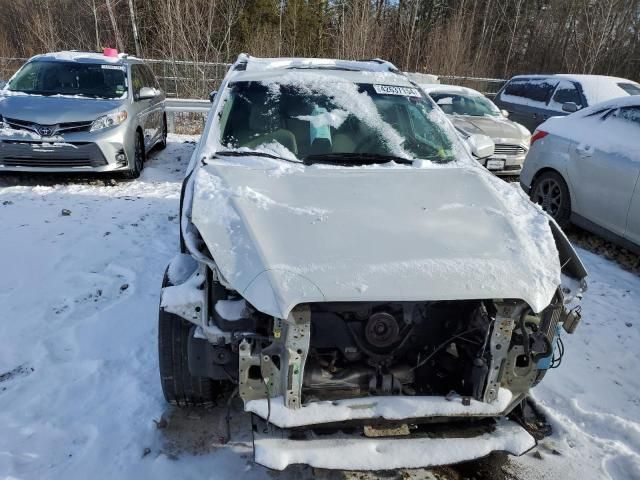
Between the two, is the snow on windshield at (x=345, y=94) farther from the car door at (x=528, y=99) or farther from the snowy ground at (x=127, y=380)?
the car door at (x=528, y=99)

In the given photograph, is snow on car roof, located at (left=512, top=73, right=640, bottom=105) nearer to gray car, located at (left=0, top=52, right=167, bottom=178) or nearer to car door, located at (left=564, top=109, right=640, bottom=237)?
car door, located at (left=564, top=109, right=640, bottom=237)

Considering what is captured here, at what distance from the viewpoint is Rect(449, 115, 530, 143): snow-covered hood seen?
800cm

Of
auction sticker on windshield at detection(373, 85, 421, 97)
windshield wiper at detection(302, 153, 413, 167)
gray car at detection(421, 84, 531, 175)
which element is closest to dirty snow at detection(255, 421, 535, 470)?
windshield wiper at detection(302, 153, 413, 167)

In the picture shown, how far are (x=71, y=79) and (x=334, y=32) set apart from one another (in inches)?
595

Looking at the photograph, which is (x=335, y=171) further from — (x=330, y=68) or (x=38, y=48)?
(x=38, y=48)

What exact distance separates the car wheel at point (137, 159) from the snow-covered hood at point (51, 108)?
751mm

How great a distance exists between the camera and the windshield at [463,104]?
9000mm

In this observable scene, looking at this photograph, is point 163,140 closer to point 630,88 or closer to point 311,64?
point 311,64

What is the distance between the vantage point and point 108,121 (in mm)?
6852

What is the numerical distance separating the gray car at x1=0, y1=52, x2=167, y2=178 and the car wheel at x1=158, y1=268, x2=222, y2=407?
500cm

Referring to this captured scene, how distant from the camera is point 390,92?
3852 mm

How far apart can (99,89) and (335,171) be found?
A: 6013 millimetres

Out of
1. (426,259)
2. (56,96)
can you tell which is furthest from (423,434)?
(56,96)

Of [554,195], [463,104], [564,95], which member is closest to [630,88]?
[564,95]
